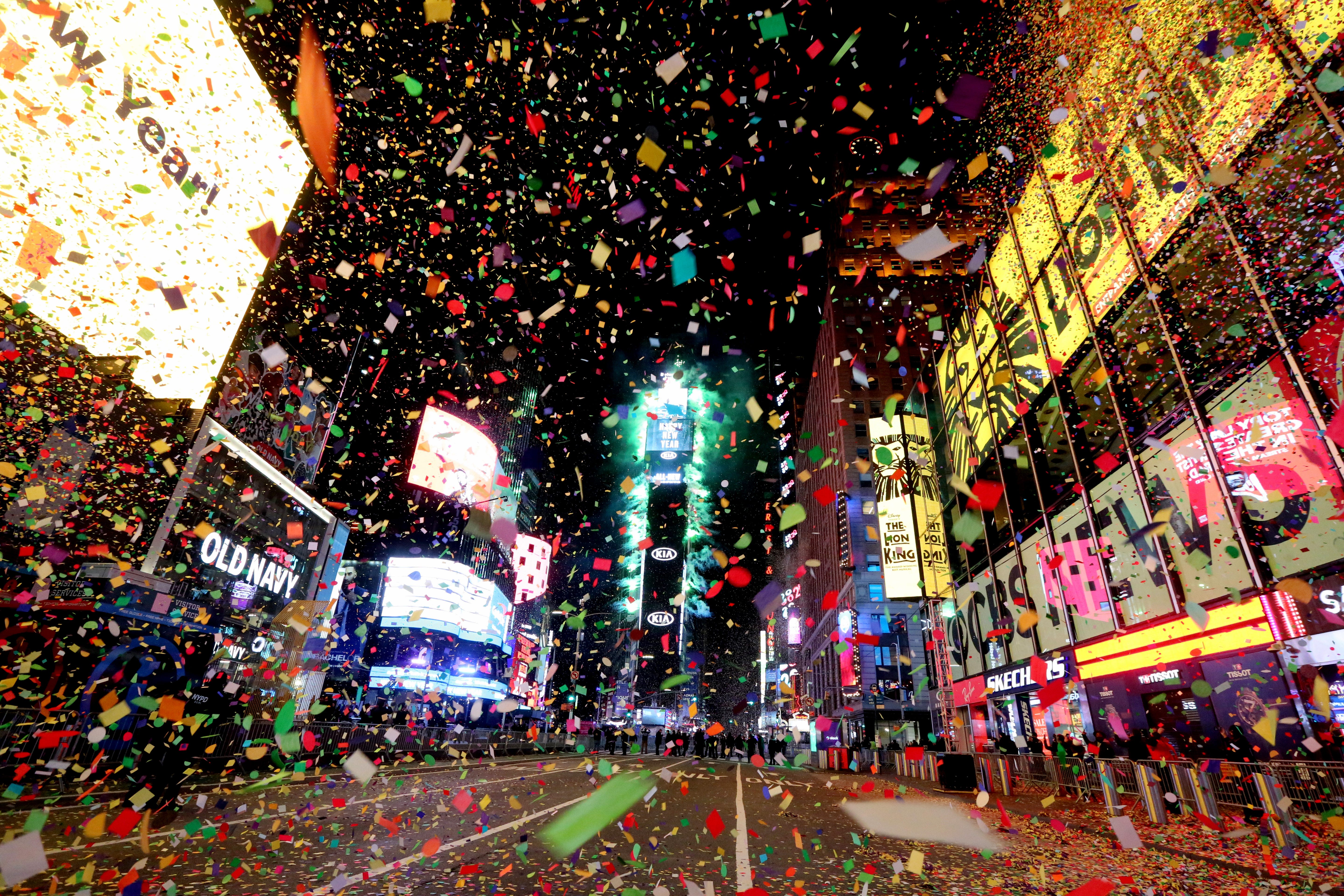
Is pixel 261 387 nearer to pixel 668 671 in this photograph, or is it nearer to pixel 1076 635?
pixel 1076 635

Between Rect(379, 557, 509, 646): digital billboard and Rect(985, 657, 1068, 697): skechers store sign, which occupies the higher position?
Rect(379, 557, 509, 646): digital billboard

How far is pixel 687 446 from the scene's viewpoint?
78.1 m

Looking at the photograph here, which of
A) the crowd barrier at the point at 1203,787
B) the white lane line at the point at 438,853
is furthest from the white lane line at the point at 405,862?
the crowd barrier at the point at 1203,787

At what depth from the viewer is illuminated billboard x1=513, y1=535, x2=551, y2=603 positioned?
65938mm

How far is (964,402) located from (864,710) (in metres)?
28.8

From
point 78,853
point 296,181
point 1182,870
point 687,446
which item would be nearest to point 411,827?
point 78,853

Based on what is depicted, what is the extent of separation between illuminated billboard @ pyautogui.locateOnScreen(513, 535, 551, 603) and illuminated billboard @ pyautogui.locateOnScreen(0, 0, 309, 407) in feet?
169

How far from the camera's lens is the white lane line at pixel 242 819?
4.63 meters

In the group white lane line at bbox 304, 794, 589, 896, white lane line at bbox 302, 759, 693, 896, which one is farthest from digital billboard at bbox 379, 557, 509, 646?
white lane line at bbox 304, 794, 589, 896

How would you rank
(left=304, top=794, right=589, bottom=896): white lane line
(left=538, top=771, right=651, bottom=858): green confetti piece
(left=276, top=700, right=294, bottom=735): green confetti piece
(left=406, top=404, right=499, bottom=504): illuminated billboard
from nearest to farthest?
(left=304, top=794, right=589, bottom=896): white lane line → (left=538, top=771, right=651, bottom=858): green confetti piece → (left=276, top=700, right=294, bottom=735): green confetti piece → (left=406, top=404, right=499, bottom=504): illuminated billboard

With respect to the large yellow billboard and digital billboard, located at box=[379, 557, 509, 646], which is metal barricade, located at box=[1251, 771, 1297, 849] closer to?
the large yellow billboard

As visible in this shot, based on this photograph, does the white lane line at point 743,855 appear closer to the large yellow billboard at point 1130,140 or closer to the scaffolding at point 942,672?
the scaffolding at point 942,672

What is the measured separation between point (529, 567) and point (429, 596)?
22.4 meters

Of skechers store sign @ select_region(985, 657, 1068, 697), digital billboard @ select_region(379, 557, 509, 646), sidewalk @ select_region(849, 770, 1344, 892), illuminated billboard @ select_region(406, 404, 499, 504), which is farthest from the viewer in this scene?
digital billboard @ select_region(379, 557, 509, 646)
